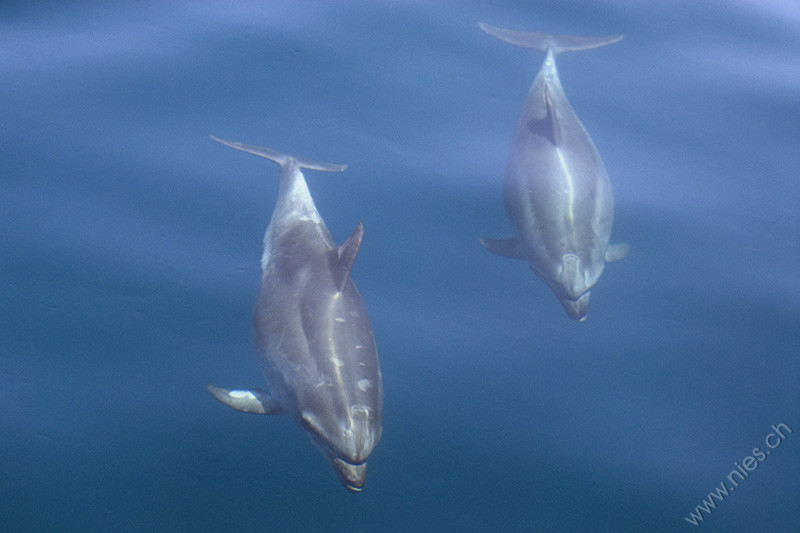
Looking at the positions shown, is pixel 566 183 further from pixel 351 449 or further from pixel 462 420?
pixel 351 449

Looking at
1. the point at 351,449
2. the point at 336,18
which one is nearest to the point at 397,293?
the point at 351,449

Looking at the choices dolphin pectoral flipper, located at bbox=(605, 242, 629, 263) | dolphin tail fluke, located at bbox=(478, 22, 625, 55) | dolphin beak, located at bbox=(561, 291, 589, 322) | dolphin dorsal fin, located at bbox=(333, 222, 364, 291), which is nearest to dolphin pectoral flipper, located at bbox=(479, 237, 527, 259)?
dolphin beak, located at bbox=(561, 291, 589, 322)

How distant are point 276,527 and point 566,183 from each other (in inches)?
194

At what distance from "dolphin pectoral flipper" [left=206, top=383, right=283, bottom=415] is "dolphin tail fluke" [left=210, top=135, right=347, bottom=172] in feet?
11.3

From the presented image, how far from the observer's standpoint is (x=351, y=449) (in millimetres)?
5512

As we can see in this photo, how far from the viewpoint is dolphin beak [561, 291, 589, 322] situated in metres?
7.30

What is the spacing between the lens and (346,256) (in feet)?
19.8

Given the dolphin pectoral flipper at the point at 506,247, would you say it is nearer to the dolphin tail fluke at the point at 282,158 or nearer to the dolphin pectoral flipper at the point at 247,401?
the dolphin tail fluke at the point at 282,158

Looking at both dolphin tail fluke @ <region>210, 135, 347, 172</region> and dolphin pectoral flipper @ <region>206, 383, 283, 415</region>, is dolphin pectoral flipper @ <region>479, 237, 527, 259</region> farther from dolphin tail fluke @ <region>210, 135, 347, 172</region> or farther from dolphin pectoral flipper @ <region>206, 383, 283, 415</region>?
dolphin pectoral flipper @ <region>206, 383, 283, 415</region>

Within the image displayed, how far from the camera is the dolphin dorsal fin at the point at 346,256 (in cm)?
592

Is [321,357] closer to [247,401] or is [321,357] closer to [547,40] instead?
[247,401]

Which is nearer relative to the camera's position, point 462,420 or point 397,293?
point 462,420

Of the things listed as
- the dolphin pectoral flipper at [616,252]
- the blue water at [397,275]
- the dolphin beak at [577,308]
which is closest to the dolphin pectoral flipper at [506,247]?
the blue water at [397,275]

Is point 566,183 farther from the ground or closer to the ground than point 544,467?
farther from the ground
